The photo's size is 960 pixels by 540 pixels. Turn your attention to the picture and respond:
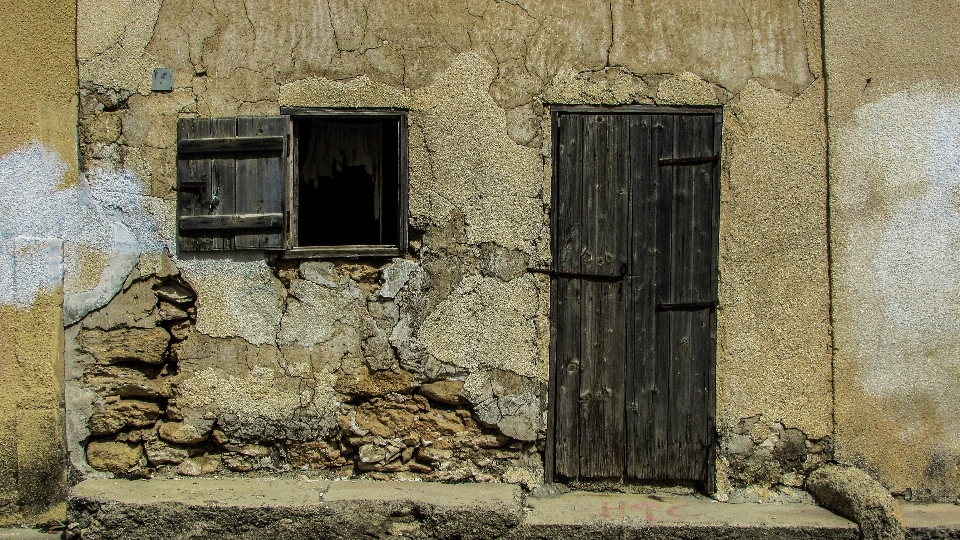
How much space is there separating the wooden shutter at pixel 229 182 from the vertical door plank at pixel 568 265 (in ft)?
4.67

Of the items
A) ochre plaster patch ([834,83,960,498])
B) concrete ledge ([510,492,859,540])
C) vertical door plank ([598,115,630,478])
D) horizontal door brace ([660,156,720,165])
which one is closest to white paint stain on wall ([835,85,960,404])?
ochre plaster patch ([834,83,960,498])

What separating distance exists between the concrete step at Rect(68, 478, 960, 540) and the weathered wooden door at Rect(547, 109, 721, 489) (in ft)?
1.12

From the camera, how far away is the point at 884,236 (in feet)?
11.8

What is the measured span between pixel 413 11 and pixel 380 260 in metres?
1.30

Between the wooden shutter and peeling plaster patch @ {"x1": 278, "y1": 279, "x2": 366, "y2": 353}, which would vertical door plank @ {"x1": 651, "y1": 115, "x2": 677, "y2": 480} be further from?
the wooden shutter

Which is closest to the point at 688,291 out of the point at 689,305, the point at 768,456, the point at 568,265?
the point at 689,305

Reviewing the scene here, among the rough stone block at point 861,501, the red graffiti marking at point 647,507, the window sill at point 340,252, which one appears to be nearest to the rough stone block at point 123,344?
the window sill at point 340,252

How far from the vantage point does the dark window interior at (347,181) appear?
12.2 feet

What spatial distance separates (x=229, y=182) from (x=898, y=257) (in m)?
3.45

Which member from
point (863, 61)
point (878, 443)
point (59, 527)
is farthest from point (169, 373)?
point (863, 61)

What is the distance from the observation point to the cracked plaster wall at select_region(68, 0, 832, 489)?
3.63 metres

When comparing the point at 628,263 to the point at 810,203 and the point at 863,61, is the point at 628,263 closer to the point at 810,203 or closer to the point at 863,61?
the point at 810,203

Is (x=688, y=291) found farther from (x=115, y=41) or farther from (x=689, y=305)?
(x=115, y=41)

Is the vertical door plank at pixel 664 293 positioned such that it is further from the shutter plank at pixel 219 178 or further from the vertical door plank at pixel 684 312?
the shutter plank at pixel 219 178
